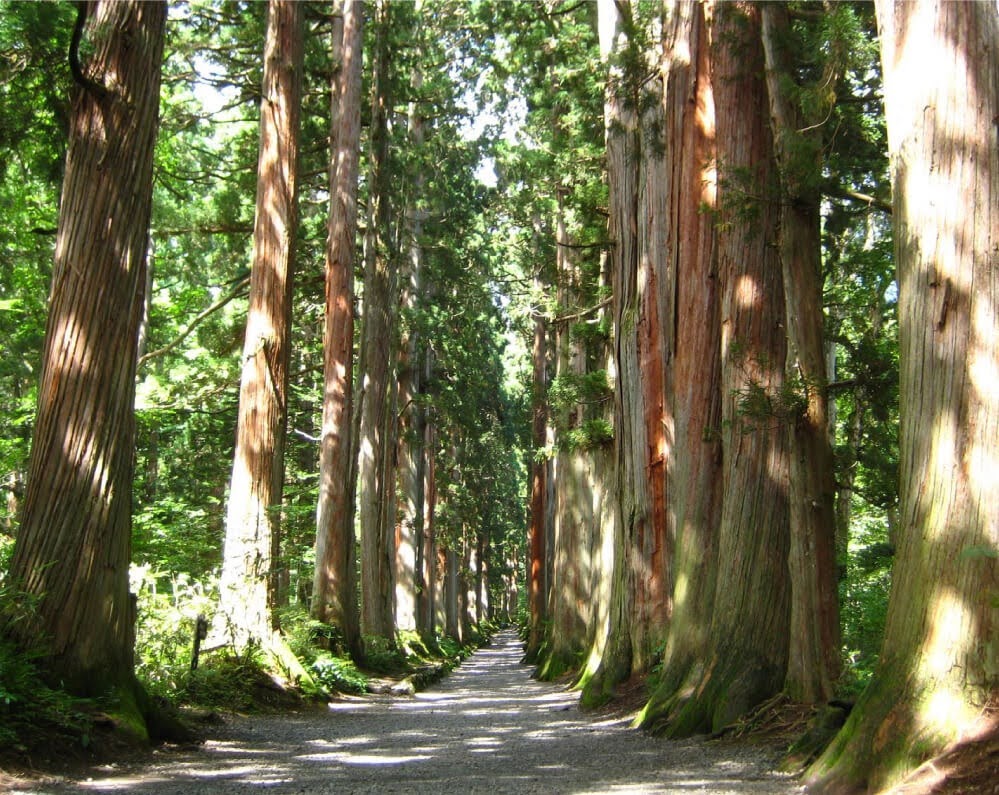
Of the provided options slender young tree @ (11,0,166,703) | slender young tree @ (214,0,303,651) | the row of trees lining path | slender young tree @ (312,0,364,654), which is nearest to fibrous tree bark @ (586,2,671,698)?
the row of trees lining path

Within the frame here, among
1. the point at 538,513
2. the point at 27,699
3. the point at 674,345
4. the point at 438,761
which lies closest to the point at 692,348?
the point at 674,345

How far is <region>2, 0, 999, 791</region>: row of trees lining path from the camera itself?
471 cm

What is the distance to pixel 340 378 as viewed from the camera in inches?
660

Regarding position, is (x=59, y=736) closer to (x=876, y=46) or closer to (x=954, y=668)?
(x=954, y=668)

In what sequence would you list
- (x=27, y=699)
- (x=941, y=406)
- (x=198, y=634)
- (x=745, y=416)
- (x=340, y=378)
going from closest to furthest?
(x=941, y=406), (x=27, y=699), (x=745, y=416), (x=198, y=634), (x=340, y=378)

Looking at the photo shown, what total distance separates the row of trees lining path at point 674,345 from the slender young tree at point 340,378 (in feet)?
0.21

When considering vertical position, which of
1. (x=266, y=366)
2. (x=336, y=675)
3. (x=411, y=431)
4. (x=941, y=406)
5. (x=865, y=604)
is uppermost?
(x=411, y=431)

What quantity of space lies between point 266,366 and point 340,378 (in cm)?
428

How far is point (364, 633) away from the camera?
20.9 metres

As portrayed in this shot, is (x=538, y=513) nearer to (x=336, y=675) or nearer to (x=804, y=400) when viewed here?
(x=336, y=675)

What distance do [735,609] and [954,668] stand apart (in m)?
3.53

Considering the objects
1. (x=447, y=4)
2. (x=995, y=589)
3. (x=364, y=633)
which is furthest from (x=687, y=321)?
(x=447, y=4)

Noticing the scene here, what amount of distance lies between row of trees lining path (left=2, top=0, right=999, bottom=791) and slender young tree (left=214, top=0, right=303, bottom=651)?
0.04 m

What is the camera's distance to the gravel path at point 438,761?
18.2 feet
